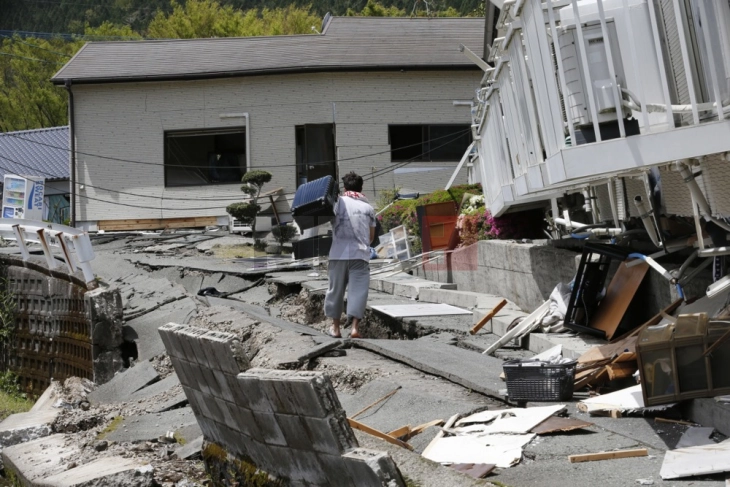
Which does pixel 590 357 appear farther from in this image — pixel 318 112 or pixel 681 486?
pixel 318 112

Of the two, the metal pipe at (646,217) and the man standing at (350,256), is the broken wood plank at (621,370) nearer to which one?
the metal pipe at (646,217)

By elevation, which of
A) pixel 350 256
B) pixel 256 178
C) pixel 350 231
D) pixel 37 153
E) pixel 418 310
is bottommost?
pixel 418 310

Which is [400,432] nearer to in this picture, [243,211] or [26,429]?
[26,429]

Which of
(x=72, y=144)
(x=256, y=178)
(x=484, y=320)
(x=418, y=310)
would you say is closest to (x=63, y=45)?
(x=72, y=144)

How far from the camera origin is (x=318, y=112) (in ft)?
86.3

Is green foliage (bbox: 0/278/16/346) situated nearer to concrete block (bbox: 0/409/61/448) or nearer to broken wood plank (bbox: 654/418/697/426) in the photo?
concrete block (bbox: 0/409/61/448)

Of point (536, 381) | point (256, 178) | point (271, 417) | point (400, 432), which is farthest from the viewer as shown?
point (256, 178)

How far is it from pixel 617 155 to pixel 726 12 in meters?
1.06

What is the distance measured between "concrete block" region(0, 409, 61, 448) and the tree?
36.3 ft

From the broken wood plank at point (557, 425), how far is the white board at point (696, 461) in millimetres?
874

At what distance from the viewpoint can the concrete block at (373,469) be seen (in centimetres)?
→ 450

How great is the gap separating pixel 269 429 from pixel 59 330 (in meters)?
10.5

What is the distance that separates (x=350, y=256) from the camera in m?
10.0

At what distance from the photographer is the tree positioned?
74.2ft
